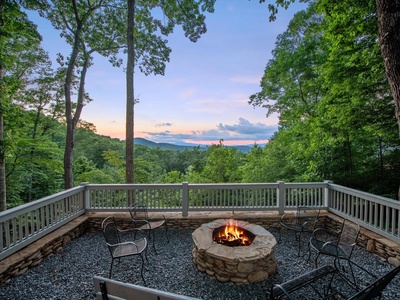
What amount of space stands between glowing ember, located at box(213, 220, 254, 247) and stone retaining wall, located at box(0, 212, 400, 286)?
4.12 ft

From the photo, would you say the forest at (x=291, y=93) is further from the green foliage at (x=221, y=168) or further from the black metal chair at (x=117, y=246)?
the black metal chair at (x=117, y=246)

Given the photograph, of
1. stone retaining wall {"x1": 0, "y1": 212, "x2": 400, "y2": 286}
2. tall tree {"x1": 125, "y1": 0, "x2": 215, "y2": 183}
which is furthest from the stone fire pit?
tall tree {"x1": 125, "y1": 0, "x2": 215, "y2": 183}

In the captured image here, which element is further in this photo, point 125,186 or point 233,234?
point 125,186

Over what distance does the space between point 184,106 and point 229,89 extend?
2.77 m

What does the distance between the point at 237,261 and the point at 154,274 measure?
1.32m

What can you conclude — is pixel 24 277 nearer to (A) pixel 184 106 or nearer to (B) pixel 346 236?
(B) pixel 346 236

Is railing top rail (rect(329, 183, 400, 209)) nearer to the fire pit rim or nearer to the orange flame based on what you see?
the fire pit rim

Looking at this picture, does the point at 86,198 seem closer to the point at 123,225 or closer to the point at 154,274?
the point at 123,225

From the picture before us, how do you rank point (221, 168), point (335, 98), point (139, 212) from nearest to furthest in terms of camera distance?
point (139, 212) → point (335, 98) → point (221, 168)

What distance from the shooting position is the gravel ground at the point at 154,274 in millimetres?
2633

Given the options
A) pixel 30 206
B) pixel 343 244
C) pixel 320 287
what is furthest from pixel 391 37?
pixel 30 206

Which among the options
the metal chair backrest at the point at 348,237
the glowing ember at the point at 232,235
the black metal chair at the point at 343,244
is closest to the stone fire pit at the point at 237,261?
the glowing ember at the point at 232,235

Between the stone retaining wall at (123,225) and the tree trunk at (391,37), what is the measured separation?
2.59 metres

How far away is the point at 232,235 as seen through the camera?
3.60 meters
